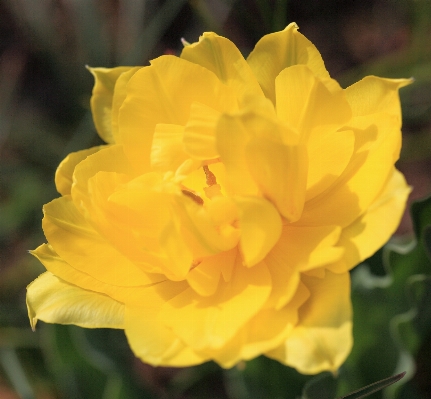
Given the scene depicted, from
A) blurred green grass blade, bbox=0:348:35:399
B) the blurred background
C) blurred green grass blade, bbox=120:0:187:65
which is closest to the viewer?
the blurred background

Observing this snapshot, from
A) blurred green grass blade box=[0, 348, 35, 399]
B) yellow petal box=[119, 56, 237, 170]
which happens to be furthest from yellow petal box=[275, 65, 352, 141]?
blurred green grass blade box=[0, 348, 35, 399]

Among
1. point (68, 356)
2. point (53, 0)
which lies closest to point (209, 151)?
point (68, 356)

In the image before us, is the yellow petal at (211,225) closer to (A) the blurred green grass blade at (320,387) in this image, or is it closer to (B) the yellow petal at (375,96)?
(B) the yellow petal at (375,96)

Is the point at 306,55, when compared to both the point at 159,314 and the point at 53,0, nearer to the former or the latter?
the point at 159,314

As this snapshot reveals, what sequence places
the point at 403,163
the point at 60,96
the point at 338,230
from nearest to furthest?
1. the point at 338,230
2. the point at 403,163
3. the point at 60,96

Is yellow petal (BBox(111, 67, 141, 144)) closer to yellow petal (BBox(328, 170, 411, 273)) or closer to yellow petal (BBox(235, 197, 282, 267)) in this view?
yellow petal (BBox(235, 197, 282, 267))

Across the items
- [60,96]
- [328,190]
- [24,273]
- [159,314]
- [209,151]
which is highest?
[209,151]

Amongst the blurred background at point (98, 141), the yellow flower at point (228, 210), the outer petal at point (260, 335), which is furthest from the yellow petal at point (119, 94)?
the blurred background at point (98, 141)
